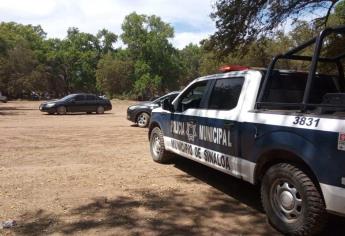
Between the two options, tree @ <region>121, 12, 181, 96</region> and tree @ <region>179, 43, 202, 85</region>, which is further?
tree @ <region>179, 43, 202, 85</region>

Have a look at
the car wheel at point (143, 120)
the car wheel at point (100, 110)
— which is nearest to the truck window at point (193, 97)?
the car wheel at point (143, 120)

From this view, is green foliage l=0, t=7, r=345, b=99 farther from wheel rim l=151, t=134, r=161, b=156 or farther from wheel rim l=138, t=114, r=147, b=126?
wheel rim l=151, t=134, r=161, b=156

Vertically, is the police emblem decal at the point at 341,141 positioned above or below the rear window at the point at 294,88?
below

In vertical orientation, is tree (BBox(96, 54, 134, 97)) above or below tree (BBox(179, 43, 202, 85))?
below

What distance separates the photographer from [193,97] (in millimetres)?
8094

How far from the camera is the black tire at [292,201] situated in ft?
15.7

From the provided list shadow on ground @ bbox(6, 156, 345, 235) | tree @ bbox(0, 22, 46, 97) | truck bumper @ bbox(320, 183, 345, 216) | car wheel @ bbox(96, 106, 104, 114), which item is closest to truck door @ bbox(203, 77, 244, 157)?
shadow on ground @ bbox(6, 156, 345, 235)

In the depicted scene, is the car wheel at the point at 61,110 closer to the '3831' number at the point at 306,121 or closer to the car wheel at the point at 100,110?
the car wheel at the point at 100,110

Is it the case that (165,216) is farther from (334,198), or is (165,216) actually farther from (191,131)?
(334,198)

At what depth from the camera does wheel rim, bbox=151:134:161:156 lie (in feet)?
30.9

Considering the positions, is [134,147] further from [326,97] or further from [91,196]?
[326,97]

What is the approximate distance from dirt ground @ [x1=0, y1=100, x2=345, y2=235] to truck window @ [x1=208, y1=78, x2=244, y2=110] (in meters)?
1.35

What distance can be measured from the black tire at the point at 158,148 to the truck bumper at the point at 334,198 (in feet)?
15.9

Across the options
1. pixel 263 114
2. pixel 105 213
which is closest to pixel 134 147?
pixel 105 213
